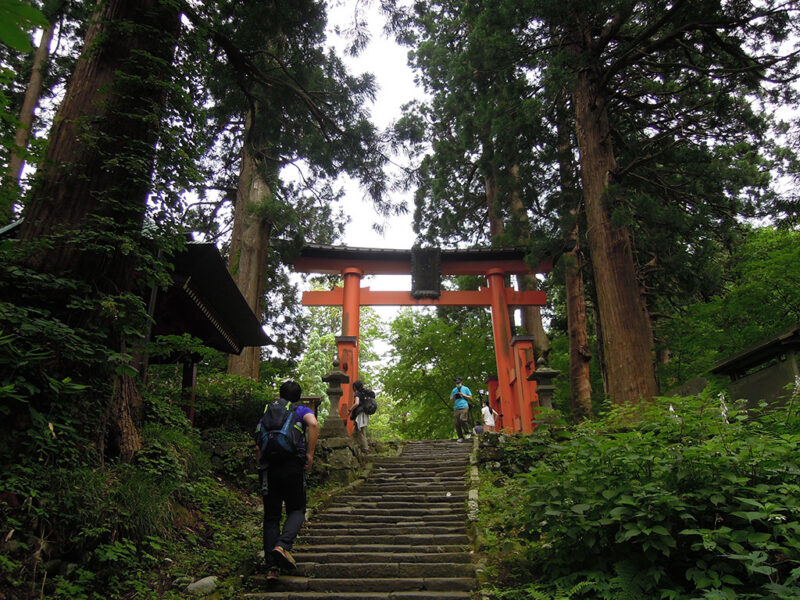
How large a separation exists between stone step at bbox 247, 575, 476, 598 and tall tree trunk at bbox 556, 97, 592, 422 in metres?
6.61

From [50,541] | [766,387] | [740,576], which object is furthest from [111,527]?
[766,387]

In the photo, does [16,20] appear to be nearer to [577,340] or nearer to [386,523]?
[386,523]

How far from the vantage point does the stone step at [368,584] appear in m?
4.17

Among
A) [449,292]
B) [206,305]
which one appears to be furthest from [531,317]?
[206,305]

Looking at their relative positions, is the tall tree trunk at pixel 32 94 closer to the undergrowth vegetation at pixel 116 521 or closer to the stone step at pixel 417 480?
the undergrowth vegetation at pixel 116 521

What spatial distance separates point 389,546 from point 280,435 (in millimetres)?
1931

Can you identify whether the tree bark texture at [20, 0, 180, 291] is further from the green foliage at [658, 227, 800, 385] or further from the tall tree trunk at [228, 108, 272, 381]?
the green foliage at [658, 227, 800, 385]

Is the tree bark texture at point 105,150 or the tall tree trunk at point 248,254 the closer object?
the tree bark texture at point 105,150

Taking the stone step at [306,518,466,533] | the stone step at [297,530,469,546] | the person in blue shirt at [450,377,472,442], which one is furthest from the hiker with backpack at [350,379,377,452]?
the stone step at [297,530,469,546]

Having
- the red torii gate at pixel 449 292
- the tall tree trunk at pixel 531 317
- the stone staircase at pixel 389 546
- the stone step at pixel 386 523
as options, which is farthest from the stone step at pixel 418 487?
the tall tree trunk at pixel 531 317

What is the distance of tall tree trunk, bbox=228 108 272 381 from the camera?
11359 millimetres

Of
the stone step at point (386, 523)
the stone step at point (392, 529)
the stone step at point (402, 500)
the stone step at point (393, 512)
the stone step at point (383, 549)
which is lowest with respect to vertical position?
the stone step at point (383, 549)

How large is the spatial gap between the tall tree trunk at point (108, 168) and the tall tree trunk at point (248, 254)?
6.03m

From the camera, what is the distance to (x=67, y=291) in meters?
4.11
